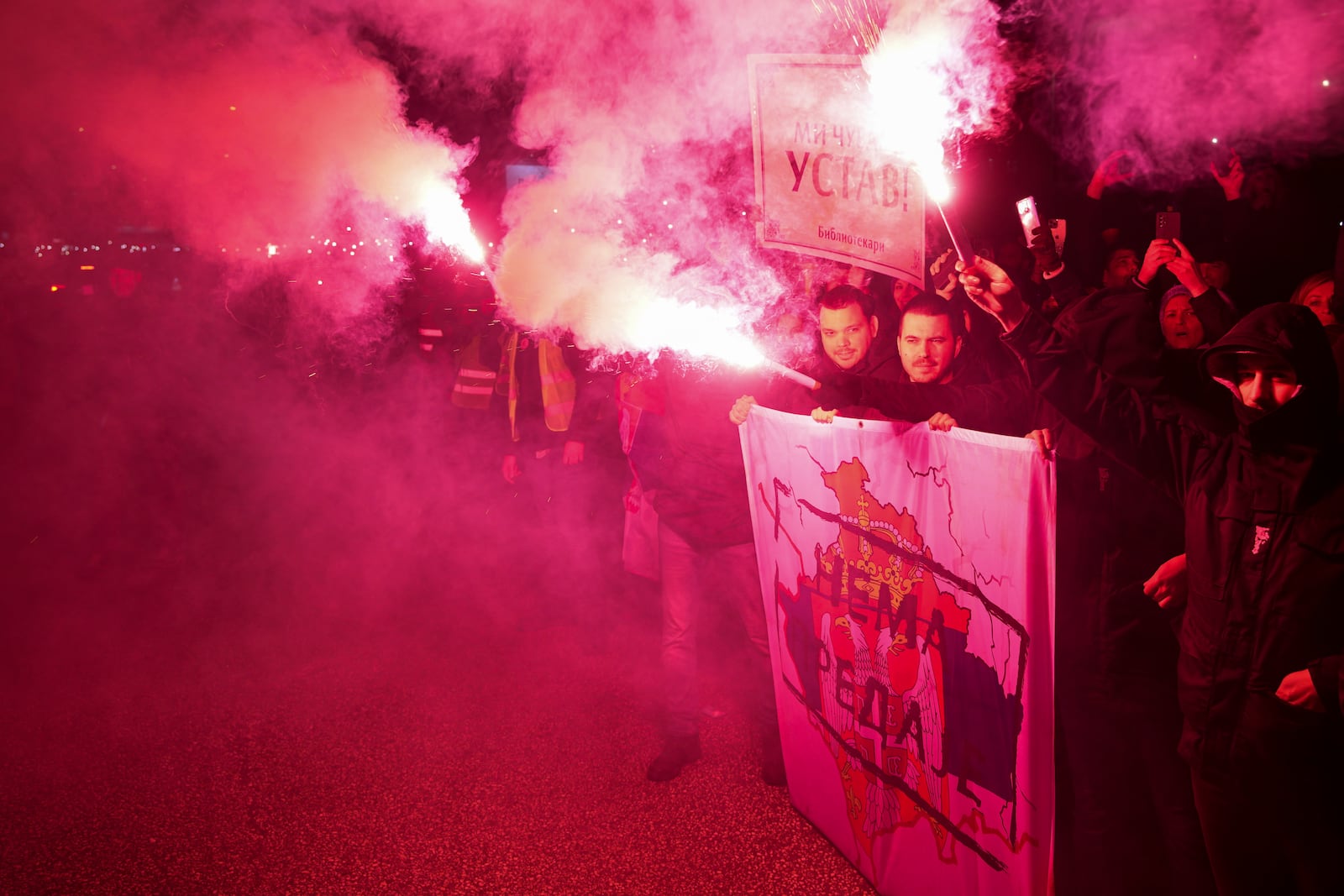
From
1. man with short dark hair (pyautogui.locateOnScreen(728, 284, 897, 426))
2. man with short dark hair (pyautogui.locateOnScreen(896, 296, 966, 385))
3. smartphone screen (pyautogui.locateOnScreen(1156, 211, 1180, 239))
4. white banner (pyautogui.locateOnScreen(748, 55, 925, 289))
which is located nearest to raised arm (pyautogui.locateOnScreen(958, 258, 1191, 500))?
white banner (pyautogui.locateOnScreen(748, 55, 925, 289))

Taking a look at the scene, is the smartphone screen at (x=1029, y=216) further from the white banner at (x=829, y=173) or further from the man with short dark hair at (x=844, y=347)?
the man with short dark hair at (x=844, y=347)

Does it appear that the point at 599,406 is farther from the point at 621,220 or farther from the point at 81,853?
the point at 81,853

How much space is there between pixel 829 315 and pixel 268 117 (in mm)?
4193

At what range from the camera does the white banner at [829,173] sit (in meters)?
2.67

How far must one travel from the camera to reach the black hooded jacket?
1892mm

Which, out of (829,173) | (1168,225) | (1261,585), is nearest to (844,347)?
(829,173)

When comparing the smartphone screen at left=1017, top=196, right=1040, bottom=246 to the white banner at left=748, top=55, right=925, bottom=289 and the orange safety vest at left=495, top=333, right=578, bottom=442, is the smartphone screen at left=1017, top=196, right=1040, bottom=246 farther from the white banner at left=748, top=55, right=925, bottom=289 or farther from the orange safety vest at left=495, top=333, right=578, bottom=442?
the orange safety vest at left=495, top=333, right=578, bottom=442

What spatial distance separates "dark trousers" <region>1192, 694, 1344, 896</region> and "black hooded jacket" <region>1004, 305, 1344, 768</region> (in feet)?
0.14

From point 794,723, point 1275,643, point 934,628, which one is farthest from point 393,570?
point 1275,643

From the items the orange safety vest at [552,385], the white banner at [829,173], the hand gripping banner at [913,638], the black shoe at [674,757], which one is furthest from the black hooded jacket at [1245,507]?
the orange safety vest at [552,385]

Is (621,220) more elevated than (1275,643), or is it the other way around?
(621,220)

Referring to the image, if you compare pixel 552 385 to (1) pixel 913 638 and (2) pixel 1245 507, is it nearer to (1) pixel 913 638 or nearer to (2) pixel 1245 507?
(1) pixel 913 638

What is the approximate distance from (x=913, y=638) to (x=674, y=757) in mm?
1558

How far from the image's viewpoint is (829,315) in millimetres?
3270
